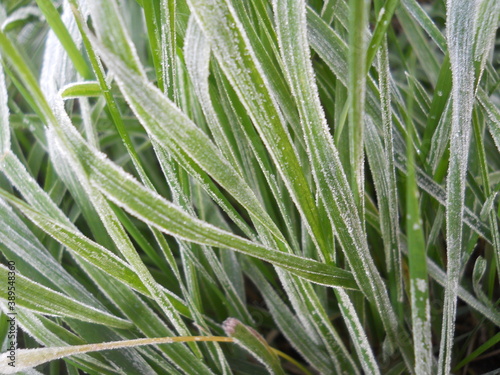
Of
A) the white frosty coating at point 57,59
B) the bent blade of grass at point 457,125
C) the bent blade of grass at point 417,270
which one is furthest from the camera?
the white frosty coating at point 57,59

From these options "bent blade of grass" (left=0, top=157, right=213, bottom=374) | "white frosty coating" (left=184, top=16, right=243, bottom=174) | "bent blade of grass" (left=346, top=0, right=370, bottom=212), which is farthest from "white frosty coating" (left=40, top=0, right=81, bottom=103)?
"bent blade of grass" (left=346, top=0, right=370, bottom=212)

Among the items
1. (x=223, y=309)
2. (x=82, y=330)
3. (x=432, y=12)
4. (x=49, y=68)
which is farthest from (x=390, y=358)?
(x=432, y=12)

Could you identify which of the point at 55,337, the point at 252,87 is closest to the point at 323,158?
the point at 252,87

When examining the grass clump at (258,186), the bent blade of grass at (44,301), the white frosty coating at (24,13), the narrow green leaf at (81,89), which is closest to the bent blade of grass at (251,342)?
the grass clump at (258,186)

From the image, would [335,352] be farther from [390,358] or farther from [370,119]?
[370,119]

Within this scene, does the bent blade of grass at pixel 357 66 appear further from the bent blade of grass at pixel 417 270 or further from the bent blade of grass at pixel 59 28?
the bent blade of grass at pixel 59 28

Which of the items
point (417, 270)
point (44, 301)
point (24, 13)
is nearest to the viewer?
point (417, 270)

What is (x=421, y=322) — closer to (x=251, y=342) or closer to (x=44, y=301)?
(x=251, y=342)
